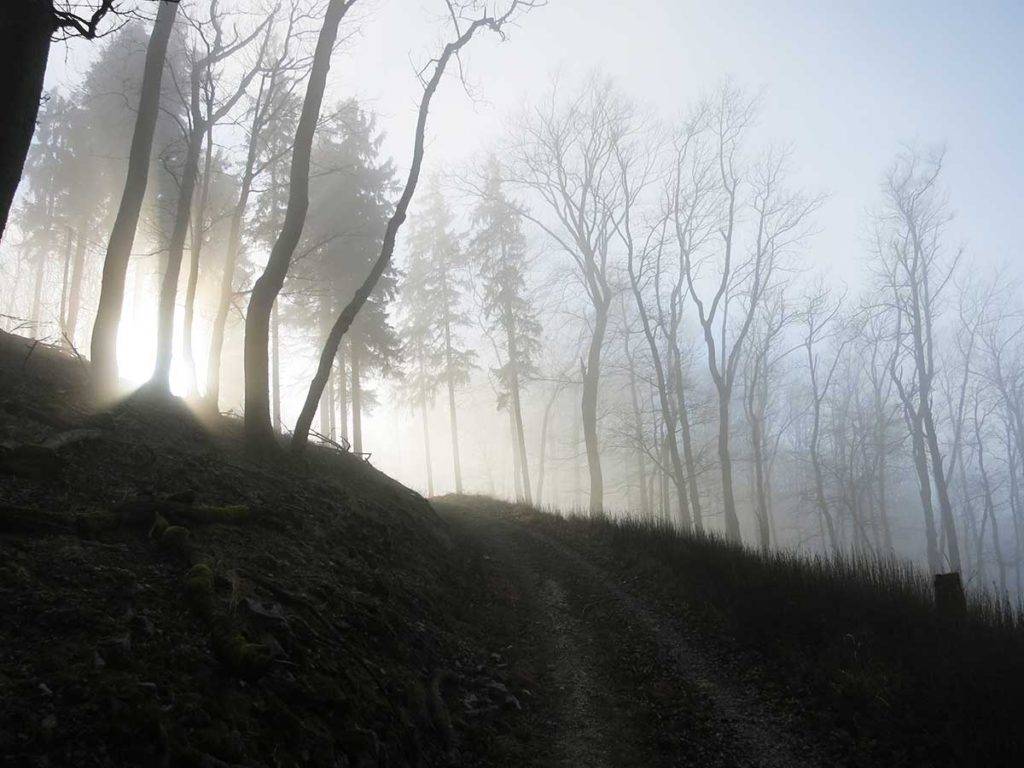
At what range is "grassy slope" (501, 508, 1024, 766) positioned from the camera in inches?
177

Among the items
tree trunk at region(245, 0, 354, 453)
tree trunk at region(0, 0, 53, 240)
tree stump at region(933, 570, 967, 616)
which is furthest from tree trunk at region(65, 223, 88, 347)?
tree stump at region(933, 570, 967, 616)

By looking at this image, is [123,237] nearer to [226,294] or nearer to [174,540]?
[226,294]

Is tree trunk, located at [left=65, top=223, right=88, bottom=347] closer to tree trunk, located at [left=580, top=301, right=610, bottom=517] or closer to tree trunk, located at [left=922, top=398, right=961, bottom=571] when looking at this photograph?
tree trunk, located at [left=580, top=301, right=610, bottom=517]

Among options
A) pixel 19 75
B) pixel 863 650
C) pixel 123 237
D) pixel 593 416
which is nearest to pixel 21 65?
pixel 19 75

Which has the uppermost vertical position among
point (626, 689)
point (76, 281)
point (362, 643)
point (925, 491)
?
point (76, 281)

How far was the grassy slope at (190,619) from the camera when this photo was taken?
2.86m

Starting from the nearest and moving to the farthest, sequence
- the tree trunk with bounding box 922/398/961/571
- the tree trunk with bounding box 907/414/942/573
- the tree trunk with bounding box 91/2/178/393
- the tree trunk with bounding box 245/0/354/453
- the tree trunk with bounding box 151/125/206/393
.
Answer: the tree trunk with bounding box 91/2/178/393, the tree trunk with bounding box 245/0/354/453, the tree trunk with bounding box 151/125/206/393, the tree trunk with bounding box 922/398/961/571, the tree trunk with bounding box 907/414/942/573

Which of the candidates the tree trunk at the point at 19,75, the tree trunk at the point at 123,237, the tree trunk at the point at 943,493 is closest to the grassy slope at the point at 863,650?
the tree trunk at the point at 19,75

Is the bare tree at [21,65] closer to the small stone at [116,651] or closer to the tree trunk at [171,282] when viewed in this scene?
the small stone at [116,651]

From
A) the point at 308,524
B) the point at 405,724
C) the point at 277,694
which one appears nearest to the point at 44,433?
the point at 308,524

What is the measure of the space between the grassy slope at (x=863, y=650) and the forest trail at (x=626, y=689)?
1.27ft

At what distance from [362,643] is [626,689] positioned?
296 centimetres

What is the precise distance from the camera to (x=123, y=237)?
30.3 feet

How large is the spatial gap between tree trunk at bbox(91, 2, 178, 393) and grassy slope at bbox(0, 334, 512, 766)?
950 millimetres
